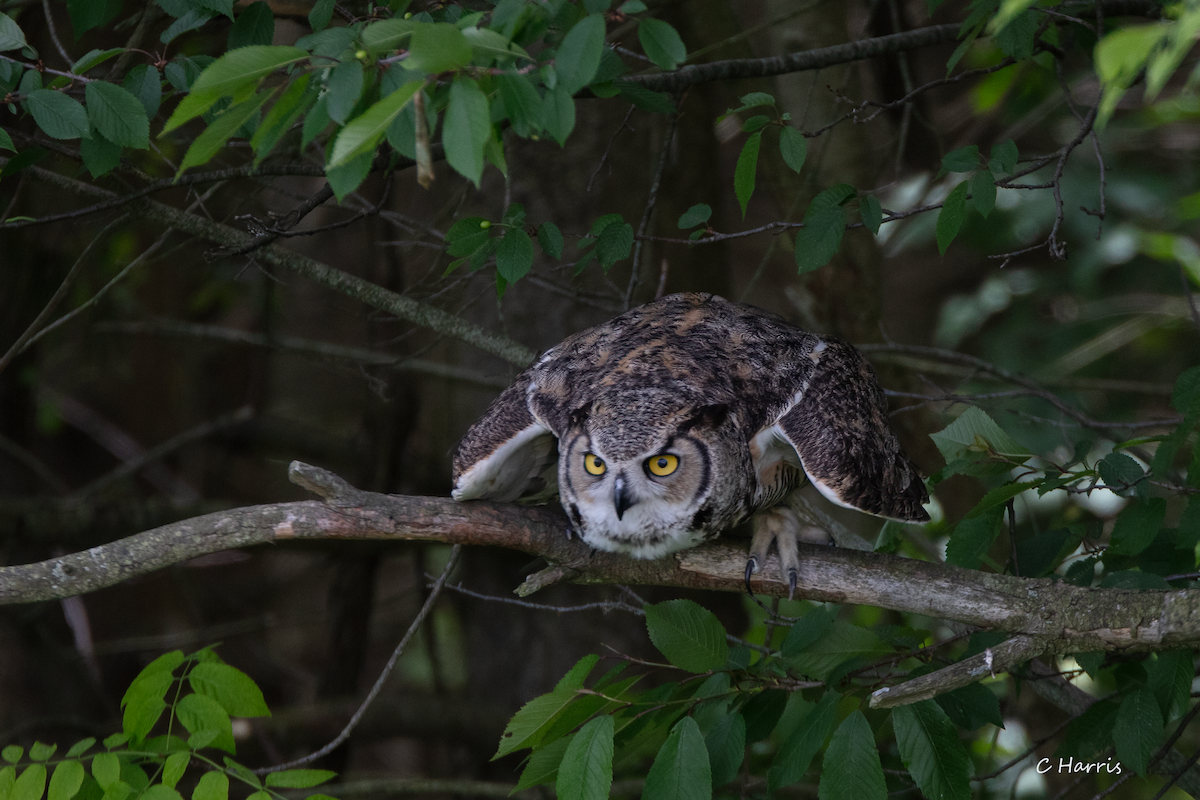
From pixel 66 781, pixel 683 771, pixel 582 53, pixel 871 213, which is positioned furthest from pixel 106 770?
pixel 871 213

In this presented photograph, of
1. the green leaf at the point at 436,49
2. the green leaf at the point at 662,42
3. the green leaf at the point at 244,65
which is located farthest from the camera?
the green leaf at the point at 662,42

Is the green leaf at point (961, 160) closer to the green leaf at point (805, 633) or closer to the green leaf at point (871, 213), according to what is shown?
the green leaf at point (871, 213)

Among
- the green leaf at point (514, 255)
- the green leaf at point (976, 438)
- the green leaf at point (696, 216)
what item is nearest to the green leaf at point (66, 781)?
the green leaf at point (514, 255)

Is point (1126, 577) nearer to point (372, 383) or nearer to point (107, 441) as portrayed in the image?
point (372, 383)

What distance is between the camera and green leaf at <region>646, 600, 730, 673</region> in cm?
229

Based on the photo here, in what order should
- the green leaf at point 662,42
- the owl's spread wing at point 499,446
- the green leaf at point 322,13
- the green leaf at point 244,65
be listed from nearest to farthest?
the green leaf at point 244,65 → the green leaf at point 662,42 → the green leaf at point 322,13 → the owl's spread wing at point 499,446

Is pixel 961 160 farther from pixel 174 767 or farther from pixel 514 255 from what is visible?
pixel 174 767

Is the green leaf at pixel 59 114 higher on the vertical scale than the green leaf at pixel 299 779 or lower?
higher

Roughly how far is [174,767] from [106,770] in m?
0.15

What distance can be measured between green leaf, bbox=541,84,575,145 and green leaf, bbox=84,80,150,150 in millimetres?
1049

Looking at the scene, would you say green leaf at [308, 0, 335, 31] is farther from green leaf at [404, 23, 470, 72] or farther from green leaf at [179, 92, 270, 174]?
green leaf at [404, 23, 470, 72]

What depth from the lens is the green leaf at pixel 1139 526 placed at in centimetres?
234

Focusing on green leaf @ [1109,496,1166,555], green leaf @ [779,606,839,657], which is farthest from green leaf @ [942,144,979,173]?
green leaf @ [779,606,839,657]

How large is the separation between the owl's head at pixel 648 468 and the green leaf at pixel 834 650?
1.33 feet
